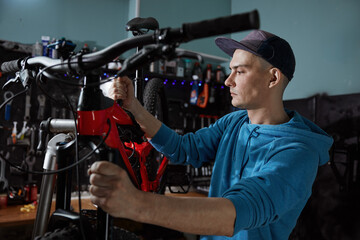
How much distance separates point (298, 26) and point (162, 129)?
7.23 ft

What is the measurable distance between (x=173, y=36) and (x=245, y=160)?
2.28 ft

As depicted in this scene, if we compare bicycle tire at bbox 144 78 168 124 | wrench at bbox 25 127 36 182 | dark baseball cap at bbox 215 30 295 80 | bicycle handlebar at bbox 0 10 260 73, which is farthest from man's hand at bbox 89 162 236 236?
wrench at bbox 25 127 36 182

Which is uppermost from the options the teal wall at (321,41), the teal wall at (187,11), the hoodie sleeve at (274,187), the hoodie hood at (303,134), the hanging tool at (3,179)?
the teal wall at (187,11)

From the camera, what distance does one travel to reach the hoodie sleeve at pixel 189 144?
1049 millimetres

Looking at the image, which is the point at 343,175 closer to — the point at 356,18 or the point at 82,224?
the point at 356,18

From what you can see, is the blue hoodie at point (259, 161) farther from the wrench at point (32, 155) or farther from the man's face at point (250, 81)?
the wrench at point (32, 155)

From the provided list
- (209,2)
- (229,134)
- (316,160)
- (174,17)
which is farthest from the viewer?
(209,2)

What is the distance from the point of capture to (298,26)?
2588 mm

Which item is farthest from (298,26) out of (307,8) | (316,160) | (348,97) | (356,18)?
(316,160)

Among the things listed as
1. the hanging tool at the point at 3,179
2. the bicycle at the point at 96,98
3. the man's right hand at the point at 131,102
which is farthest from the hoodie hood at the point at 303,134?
the hanging tool at the point at 3,179

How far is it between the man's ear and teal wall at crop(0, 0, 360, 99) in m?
1.41

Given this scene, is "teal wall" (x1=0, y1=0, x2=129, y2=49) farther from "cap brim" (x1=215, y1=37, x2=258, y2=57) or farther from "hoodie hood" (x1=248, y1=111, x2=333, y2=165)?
"hoodie hood" (x1=248, y1=111, x2=333, y2=165)

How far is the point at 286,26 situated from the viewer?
2.72 m

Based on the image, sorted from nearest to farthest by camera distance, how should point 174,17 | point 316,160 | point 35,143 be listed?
point 316,160
point 35,143
point 174,17
